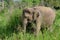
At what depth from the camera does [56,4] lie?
17500mm

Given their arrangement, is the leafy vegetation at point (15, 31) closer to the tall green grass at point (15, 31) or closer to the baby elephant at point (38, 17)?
the tall green grass at point (15, 31)

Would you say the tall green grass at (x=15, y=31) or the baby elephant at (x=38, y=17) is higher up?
the baby elephant at (x=38, y=17)

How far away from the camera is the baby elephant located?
21.3 feet

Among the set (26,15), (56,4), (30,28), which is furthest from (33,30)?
(56,4)

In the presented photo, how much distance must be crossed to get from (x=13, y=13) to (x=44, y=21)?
0.81 metres

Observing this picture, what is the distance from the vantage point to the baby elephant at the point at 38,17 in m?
6.48

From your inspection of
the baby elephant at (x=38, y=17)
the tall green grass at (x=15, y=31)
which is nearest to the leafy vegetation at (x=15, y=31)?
the tall green grass at (x=15, y=31)

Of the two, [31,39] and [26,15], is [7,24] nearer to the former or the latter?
[26,15]

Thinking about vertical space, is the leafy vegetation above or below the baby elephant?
below

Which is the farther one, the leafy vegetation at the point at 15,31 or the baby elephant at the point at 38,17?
the baby elephant at the point at 38,17

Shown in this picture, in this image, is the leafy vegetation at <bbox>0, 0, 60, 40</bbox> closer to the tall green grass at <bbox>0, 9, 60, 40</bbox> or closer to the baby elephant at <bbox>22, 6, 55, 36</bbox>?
the tall green grass at <bbox>0, 9, 60, 40</bbox>

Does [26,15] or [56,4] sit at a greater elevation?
[26,15]

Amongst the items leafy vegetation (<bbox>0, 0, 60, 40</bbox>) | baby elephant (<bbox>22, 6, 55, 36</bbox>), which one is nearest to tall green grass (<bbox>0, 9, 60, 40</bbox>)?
leafy vegetation (<bbox>0, 0, 60, 40</bbox>)

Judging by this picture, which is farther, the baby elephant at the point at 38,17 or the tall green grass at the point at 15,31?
the baby elephant at the point at 38,17
